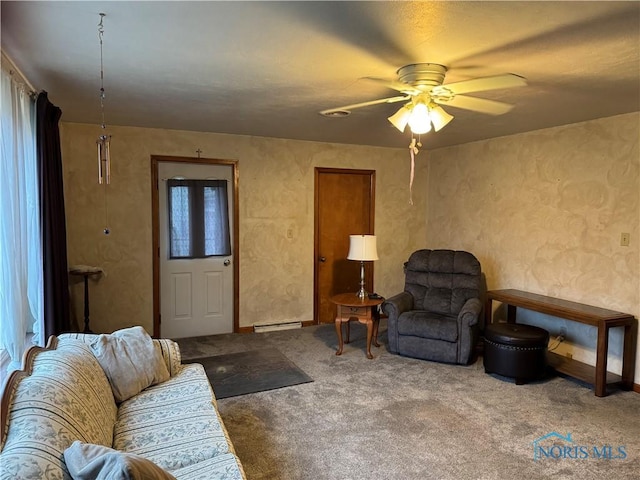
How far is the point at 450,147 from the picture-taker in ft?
18.9

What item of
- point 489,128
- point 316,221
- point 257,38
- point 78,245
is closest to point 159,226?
point 78,245

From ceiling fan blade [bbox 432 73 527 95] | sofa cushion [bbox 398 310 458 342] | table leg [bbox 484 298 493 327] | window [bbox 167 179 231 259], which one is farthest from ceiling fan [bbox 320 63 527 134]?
window [bbox 167 179 231 259]

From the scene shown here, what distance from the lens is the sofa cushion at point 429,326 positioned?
14.1ft

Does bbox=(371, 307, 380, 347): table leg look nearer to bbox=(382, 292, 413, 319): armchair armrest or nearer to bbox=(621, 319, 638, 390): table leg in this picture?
bbox=(382, 292, 413, 319): armchair armrest

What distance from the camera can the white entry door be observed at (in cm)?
495

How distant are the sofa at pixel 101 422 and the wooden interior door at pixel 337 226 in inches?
118

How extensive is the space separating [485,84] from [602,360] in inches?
99.7

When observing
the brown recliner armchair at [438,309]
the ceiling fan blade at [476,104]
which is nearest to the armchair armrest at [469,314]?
the brown recliner armchair at [438,309]

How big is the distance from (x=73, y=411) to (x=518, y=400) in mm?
3130

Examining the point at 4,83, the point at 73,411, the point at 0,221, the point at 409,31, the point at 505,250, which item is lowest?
the point at 73,411

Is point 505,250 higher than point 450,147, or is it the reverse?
point 450,147

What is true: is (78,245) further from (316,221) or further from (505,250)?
(505,250)

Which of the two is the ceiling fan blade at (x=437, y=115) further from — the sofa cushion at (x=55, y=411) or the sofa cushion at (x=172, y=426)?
the sofa cushion at (x=55, y=411)

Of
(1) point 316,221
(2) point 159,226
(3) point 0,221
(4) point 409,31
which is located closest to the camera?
(4) point 409,31
